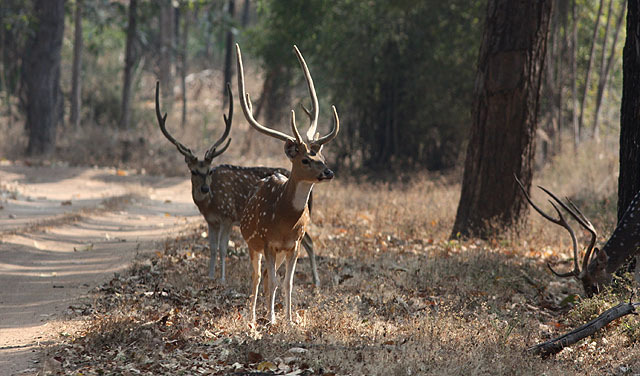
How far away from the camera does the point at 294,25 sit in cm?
2595

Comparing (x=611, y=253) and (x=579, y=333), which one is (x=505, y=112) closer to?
(x=611, y=253)

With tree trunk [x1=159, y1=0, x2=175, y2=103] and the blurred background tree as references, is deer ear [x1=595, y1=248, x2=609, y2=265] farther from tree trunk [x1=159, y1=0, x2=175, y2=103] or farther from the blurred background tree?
tree trunk [x1=159, y1=0, x2=175, y2=103]

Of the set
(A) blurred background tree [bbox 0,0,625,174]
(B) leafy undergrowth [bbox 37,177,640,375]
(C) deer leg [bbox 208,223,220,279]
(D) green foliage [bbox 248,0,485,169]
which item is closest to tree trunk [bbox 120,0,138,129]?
(A) blurred background tree [bbox 0,0,625,174]

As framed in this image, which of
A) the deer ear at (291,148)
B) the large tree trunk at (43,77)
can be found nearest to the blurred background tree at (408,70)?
the large tree trunk at (43,77)

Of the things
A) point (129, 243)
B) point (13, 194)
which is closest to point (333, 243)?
point (129, 243)

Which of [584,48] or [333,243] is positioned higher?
→ [584,48]

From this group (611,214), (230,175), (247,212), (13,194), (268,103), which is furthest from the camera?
(268,103)

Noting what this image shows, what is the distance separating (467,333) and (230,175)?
15.2ft

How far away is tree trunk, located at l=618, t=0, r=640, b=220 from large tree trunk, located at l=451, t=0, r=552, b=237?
282cm

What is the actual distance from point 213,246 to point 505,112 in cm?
541

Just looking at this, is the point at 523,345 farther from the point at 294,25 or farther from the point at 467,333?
the point at 294,25

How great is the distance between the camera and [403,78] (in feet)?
69.5

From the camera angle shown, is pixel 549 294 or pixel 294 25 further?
pixel 294 25

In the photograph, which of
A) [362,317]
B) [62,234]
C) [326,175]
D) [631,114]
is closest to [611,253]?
[631,114]
